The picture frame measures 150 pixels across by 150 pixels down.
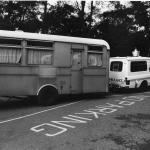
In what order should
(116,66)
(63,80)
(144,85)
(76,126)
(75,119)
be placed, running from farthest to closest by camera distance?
(144,85) < (116,66) < (63,80) < (75,119) < (76,126)

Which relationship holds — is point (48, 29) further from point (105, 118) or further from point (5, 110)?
point (105, 118)

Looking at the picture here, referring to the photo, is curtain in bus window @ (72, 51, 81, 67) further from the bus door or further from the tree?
the tree

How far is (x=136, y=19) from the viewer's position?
107 feet

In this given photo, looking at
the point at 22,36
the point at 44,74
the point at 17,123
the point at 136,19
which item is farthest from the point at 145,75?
the point at 136,19

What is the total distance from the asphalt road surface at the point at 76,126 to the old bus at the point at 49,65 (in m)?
0.76

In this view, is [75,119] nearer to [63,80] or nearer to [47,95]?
[47,95]

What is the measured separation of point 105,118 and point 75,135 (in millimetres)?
2347

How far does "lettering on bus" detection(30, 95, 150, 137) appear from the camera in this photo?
26.2ft

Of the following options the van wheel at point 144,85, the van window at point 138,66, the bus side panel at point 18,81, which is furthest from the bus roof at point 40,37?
the van wheel at point 144,85

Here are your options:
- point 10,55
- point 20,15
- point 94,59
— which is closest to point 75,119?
point 10,55

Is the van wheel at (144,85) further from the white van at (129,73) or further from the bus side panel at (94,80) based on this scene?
the bus side panel at (94,80)

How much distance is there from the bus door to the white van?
12.0 feet

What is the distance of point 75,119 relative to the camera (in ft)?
31.1

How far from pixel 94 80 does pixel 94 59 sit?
Result: 99 cm
